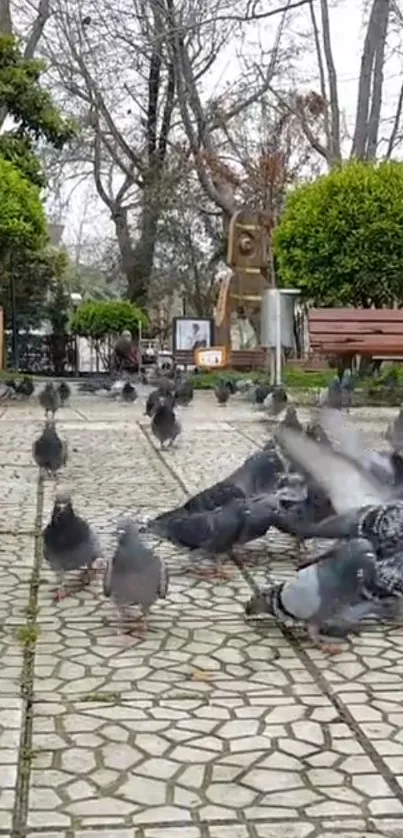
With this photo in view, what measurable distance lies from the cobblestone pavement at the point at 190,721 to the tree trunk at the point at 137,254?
2321 centimetres

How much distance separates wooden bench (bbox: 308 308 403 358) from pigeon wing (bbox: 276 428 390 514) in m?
6.88

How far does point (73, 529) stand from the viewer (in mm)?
3582

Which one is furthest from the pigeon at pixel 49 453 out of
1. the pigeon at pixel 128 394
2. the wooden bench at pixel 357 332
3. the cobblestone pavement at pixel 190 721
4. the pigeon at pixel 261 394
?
the pigeon at pixel 128 394

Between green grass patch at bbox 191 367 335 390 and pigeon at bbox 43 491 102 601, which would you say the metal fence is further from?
pigeon at bbox 43 491 102 601

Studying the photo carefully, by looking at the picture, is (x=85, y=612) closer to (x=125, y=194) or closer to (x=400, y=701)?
(x=400, y=701)

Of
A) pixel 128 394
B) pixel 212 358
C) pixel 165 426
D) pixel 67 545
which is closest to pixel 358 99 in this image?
pixel 212 358

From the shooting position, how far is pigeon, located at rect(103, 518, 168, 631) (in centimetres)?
311

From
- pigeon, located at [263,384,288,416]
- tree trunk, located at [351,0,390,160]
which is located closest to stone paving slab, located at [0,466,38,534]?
pigeon, located at [263,384,288,416]

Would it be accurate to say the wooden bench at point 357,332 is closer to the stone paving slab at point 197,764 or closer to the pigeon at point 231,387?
the pigeon at point 231,387

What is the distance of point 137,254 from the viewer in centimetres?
2703

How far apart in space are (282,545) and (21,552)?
1052 millimetres

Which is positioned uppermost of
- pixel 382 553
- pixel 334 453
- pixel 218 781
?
pixel 334 453

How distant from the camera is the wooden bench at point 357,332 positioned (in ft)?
35.1

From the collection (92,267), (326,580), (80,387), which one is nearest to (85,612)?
(326,580)
